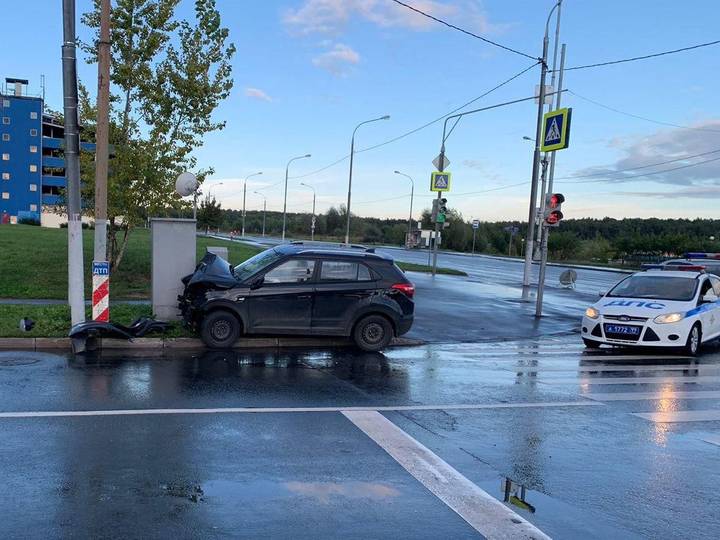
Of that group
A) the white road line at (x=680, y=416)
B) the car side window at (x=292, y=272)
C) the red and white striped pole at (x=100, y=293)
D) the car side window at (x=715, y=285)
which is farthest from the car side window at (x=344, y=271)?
the car side window at (x=715, y=285)

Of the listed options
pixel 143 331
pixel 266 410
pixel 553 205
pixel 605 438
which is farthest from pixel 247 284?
pixel 553 205

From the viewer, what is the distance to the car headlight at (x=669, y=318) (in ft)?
38.5

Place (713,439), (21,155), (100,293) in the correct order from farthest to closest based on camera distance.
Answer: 1. (21,155)
2. (100,293)
3. (713,439)

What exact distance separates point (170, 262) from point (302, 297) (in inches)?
111

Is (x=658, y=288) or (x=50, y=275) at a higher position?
(x=658, y=288)

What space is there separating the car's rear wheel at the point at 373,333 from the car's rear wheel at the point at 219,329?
206 centimetres

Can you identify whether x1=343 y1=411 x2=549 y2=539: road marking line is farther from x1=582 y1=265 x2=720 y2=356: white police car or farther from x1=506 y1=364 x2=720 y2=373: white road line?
x1=582 y1=265 x2=720 y2=356: white police car

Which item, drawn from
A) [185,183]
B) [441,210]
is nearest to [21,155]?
[441,210]

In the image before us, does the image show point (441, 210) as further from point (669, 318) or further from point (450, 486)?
point (450, 486)

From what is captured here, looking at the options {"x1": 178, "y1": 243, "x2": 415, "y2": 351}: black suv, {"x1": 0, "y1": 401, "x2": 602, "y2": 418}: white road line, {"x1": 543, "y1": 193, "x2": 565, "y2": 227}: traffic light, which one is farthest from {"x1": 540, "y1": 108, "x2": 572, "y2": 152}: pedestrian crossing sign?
{"x1": 0, "y1": 401, "x2": 602, "y2": 418}: white road line

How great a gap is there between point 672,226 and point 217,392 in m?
96.0

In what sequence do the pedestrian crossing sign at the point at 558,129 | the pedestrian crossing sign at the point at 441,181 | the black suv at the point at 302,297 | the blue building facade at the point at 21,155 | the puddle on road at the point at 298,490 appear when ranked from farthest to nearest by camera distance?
the blue building facade at the point at 21,155, the pedestrian crossing sign at the point at 441,181, the pedestrian crossing sign at the point at 558,129, the black suv at the point at 302,297, the puddle on road at the point at 298,490

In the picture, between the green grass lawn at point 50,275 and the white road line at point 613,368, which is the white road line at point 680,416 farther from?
the green grass lawn at point 50,275

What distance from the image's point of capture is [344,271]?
36.0 feet
